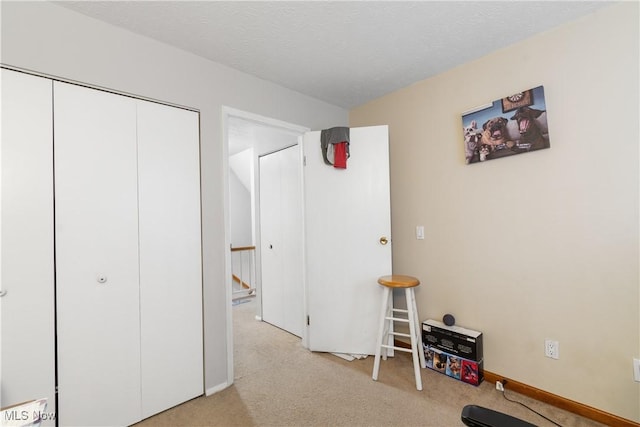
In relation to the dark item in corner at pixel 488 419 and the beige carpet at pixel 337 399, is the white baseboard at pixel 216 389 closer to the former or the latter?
the beige carpet at pixel 337 399

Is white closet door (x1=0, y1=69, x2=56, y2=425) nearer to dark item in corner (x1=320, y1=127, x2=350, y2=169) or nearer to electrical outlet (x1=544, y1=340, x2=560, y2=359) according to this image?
dark item in corner (x1=320, y1=127, x2=350, y2=169)

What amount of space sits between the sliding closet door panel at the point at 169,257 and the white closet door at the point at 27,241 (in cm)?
44

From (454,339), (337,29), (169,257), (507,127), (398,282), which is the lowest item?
(454,339)

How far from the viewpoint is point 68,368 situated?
1.63m

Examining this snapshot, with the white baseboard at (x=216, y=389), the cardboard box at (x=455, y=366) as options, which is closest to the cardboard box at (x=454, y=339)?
the cardboard box at (x=455, y=366)

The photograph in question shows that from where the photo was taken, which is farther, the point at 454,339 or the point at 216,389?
the point at 454,339

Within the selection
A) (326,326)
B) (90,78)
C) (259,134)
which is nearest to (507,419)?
(326,326)

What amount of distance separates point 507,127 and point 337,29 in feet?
4.50

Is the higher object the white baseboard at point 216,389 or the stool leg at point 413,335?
the stool leg at point 413,335

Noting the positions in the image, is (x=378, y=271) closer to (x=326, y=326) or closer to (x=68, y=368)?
(x=326, y=326)

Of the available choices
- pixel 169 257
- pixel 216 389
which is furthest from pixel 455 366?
pixel 169 257

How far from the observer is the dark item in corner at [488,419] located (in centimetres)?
82

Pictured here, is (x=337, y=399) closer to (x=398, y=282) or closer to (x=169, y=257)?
(x=398, y=282)

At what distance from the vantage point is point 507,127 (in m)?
2.09
